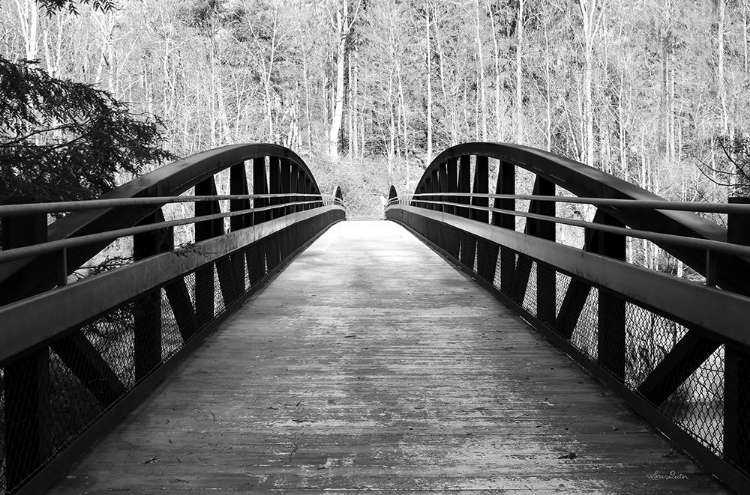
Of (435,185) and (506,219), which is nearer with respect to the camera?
(506,219)

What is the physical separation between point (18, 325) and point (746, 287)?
2.74 metres

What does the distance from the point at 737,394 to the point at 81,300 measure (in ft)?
9.08

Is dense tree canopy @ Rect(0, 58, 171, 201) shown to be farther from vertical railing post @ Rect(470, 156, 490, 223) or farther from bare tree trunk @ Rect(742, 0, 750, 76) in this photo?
bare tree trunk @ Rect(742, 0, 750, 76)

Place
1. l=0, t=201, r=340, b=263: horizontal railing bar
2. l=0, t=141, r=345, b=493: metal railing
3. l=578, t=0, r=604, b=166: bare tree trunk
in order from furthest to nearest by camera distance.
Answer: l=578, t=0, r=604, b=166: bare tree trunk < l=0, t=141, r=345, b=493: metal railing < l=0, t=201, r=340, b=263: horizontal railing bar

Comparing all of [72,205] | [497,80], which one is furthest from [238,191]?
[497,80]

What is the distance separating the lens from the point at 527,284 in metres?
6.48

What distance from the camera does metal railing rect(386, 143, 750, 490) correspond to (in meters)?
2.95

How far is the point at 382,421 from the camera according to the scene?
3.74 metres

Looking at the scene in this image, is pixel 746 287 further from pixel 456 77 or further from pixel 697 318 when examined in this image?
pixel 456 77

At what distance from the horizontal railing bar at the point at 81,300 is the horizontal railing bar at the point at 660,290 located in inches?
101

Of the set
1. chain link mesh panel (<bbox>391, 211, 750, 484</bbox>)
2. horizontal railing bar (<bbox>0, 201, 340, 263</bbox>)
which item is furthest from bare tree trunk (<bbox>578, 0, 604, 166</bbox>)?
horizontal railing bar (<bbox>0, 201, 340, 263</bbox>)

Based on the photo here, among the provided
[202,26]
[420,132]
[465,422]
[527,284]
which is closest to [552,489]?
[465,422]

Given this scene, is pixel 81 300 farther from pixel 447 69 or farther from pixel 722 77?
pixel 447 69

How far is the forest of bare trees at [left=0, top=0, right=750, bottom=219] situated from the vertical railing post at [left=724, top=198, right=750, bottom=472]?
20.4 meters
